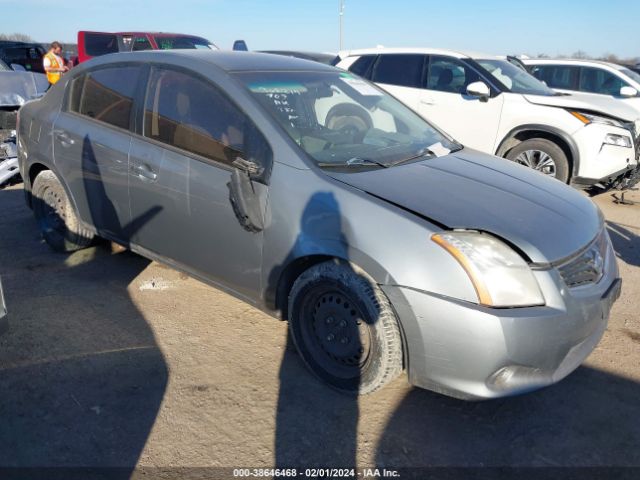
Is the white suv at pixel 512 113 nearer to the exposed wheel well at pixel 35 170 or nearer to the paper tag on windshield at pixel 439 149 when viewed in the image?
the paper tag on windshield at pixel 439 149

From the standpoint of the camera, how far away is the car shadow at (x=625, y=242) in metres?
4.82

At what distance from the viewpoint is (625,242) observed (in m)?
5.23

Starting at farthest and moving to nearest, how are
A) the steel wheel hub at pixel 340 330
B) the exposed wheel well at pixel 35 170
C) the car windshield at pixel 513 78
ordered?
the car windshield at pixel 513 78
the exposed wheel well at pixel 35 170
the steel wheel hub at pixel 340 330

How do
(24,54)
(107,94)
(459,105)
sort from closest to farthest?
(107,94) < (459,105) < (24,54)

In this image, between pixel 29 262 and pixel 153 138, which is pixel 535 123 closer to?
pixel 153 138

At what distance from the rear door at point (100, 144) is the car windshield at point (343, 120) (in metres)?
0.99

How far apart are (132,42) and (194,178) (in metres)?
10.7

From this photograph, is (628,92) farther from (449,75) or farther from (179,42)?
(179,42)

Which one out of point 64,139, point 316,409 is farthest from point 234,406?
point 64,139

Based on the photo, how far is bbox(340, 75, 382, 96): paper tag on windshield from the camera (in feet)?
12.5

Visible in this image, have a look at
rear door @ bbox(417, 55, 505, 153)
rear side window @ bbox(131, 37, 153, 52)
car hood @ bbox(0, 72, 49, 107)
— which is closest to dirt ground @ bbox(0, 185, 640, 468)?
rear door @ bbox(417, 55, 505, 153)

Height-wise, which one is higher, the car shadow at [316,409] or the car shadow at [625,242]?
the car shadow at [316,409]

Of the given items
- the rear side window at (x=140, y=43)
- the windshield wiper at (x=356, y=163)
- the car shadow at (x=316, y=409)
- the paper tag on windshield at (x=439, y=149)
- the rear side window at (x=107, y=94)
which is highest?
the rear side window at (x=140, y=43)

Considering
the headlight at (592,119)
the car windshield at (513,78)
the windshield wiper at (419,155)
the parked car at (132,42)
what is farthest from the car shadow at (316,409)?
the parked car at (132,42)
